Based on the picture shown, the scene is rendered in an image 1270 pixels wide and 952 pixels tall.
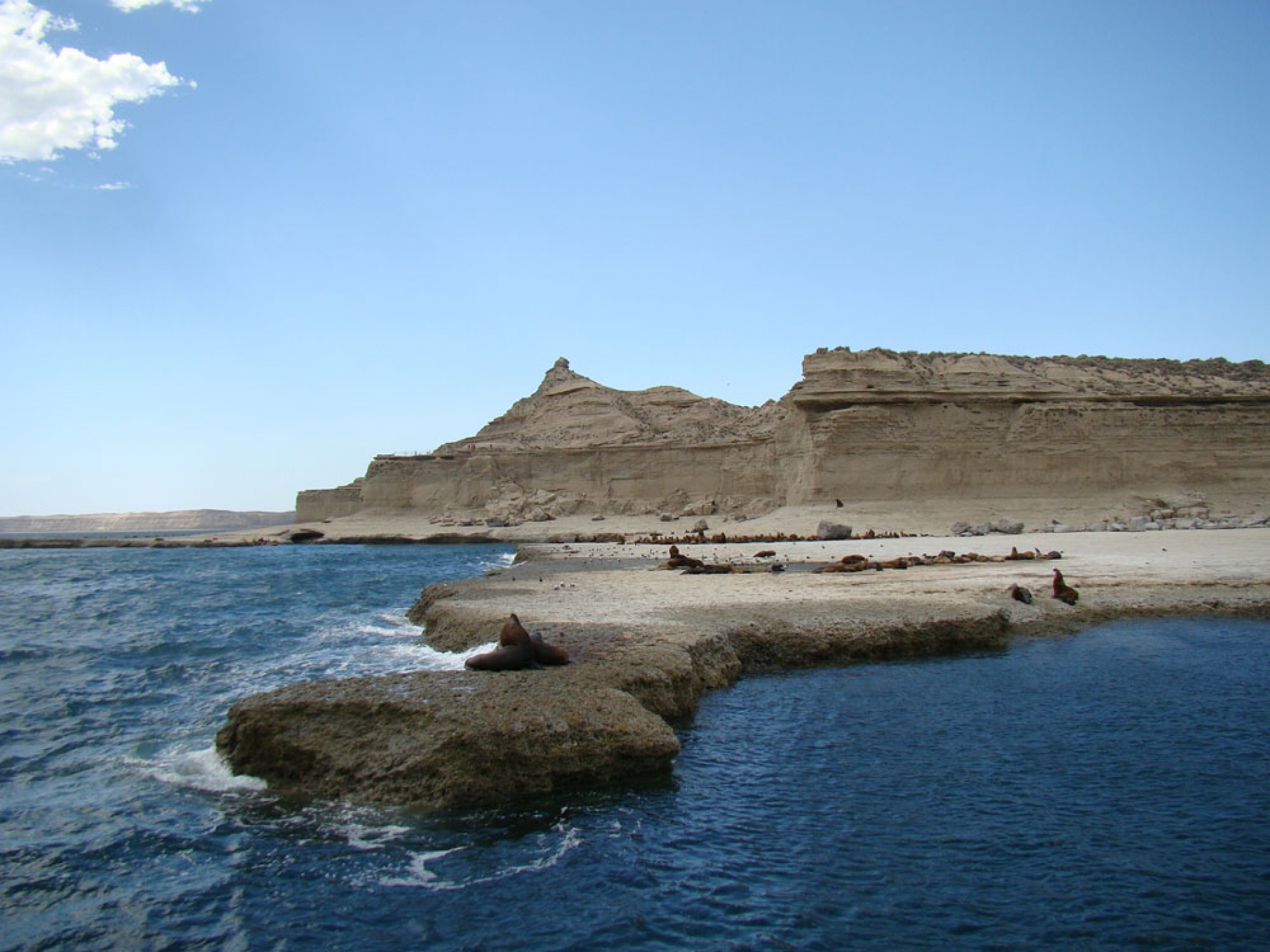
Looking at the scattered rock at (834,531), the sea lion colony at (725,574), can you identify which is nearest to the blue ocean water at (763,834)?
the sea lion colony at (725,574)

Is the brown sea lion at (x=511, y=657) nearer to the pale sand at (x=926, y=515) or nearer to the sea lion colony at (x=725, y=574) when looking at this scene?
the sea lion colony at (x=725, y=574)

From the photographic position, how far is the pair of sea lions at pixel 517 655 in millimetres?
7883

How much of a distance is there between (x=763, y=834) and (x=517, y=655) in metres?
3.34

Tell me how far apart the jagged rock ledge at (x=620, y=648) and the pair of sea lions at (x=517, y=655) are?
292mm

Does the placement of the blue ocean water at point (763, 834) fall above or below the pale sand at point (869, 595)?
below

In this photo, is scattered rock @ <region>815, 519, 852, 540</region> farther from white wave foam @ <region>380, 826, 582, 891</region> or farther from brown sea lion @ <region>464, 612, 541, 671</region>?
white wave foam @ <region>380, 826, 582, 891</region>

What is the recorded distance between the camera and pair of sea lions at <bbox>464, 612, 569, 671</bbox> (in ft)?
25.9

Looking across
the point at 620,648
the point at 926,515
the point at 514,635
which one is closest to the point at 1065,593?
the point at 620,648

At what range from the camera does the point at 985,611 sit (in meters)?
11.5

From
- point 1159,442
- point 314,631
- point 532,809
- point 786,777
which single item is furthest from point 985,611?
point 1159,442

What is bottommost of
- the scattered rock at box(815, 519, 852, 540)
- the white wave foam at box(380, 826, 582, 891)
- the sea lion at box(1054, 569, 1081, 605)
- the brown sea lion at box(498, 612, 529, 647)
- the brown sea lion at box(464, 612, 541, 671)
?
the white wave foam at box(380, 826, 582, 891)

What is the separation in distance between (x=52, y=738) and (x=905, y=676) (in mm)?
9331

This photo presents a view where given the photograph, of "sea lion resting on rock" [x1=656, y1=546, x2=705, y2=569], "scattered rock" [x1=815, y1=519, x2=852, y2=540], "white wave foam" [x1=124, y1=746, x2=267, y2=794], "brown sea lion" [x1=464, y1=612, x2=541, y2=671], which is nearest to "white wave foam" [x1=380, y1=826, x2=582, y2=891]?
"white wave foam" [x1=124, y1=746, x2=267, y2=794]

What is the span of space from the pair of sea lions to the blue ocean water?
1.57 m
